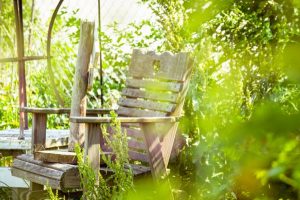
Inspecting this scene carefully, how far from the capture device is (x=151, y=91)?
385 centimetres

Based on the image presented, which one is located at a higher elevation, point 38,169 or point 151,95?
point 151,95

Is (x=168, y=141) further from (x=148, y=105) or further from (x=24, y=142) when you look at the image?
(x=24, y=142)

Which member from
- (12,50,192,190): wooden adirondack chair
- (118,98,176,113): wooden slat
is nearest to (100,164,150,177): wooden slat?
(12,50,192,190): wooden adirondack chair

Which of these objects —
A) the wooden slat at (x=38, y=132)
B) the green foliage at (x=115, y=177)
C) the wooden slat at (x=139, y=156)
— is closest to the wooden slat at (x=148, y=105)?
the wooden slat at (x=139, y=156)

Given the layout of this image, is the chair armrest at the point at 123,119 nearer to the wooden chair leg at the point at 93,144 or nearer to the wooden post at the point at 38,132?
the wooden chair leg at the point at 93,144

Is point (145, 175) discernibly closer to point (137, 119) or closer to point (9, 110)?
point (137, 119)

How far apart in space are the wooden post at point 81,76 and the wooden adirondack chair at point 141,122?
0.15 metres

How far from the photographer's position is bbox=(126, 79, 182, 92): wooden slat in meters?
3.62

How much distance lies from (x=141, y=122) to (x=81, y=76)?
0.60 m

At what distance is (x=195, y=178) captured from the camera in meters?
3.65

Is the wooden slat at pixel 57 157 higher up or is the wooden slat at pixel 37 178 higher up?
the wooden slat at pixel 57 157

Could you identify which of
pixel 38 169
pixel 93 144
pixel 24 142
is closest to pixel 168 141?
pixel 93 144

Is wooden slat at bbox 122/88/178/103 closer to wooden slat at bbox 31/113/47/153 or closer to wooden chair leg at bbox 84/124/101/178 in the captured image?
wooden slat at bbox 31/113/47/153

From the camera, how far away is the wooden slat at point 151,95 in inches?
142
